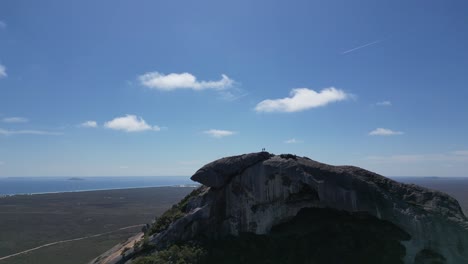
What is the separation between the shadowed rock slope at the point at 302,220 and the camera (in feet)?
89.2

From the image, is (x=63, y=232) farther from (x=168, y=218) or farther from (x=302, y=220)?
(x=302, y=220)

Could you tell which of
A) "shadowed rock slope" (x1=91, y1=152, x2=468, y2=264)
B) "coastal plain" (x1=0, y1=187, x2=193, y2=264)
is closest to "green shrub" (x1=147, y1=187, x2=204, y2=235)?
"shadowed rock slope" (x1=91, y1=152, x2=468, y2=264)

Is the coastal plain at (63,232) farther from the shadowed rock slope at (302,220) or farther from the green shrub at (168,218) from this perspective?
the shadowed rock slope at (302,220)

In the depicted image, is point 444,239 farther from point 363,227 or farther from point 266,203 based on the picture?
point 266,203

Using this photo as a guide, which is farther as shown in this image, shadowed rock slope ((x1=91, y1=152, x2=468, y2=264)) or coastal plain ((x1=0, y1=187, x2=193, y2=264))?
coastal plain ((x1=0, y1=187, x2=193, y2=264))

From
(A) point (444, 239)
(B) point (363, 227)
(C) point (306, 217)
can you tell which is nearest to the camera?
(A) point (444, 239)

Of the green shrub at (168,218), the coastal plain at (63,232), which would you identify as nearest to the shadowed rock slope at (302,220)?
the green shrub at (168,218)

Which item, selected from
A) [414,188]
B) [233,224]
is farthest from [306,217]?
[414,188]

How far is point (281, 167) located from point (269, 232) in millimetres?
5165

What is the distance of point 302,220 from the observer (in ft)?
102

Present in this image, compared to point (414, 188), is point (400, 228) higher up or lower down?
lower down

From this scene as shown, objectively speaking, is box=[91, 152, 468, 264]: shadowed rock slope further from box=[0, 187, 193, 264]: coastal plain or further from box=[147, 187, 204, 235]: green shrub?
box=[0, 187, 193, 264]: coastal plain

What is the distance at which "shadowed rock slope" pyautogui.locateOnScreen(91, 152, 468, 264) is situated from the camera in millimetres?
27188

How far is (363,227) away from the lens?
29.2 meters
